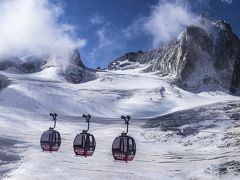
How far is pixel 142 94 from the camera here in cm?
17425

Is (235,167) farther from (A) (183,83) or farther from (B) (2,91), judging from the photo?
(A) (183,83)

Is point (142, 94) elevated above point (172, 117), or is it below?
above

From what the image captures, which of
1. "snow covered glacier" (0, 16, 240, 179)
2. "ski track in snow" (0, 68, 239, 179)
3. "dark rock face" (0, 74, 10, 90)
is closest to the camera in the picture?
"ski track in snow" (0, 68, 239, 179)

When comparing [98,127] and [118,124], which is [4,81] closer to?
[118,124]

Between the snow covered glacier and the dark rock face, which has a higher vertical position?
the dark rock face

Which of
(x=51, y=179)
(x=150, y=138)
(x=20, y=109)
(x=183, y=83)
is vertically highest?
(x=183, y=83)

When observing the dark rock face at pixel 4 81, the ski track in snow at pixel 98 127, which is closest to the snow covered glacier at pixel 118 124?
the ski track in snow at pixel 98 127

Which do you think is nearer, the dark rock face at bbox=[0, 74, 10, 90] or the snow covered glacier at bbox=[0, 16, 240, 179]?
the snow covered glacier at bbox=[0, 16, 240, 179]

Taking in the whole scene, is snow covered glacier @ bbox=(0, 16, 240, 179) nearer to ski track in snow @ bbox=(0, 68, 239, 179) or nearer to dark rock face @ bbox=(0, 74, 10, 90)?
ski track in snow @ bbox=(0, 68, 239, 179)

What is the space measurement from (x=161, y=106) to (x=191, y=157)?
69.0 metres

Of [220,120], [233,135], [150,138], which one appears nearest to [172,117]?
[220,120]

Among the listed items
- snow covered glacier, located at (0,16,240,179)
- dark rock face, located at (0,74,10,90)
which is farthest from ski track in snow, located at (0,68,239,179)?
dark rock face, located at (0,74,10,90)

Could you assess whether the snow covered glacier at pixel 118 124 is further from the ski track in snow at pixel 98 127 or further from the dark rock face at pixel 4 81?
the dark rock face at pixel 4 81

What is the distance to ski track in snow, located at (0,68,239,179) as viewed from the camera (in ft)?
243
